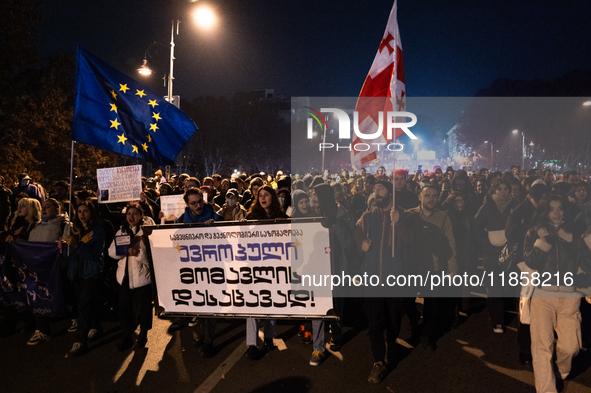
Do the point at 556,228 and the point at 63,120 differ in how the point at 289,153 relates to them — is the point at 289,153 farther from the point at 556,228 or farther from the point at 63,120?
the point at 556,228

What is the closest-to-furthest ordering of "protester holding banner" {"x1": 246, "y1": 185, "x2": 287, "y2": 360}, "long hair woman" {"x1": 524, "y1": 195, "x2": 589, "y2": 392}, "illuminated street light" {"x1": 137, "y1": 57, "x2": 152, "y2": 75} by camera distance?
"long hair woman" {"x1": 524, "y1": 195, "x2": 589, "y2": 392} → "protester holding banner" {"x1": 246, "y1": 185, "x2": 287, "y2": 360} → "illuminated street light" {"x1": 137, "y1": 57, "x2": 152, "y2": 75}

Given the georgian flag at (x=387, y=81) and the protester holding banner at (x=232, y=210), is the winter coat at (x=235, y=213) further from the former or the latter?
the georgian flag at (x=387, y=81)

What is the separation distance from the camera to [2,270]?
5926 millimetres

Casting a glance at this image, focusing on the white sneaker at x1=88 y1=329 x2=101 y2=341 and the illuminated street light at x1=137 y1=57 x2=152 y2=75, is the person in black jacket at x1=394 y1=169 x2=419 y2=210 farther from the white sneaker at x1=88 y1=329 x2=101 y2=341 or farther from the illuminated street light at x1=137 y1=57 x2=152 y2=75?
the illuminated street light at x1=137 y1=57 x2=152 y2=75

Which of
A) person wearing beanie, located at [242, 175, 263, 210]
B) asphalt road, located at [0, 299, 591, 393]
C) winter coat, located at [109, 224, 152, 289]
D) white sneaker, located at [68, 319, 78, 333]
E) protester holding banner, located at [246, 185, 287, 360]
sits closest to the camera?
asphalt road, located at [0, 299, 591, 393]

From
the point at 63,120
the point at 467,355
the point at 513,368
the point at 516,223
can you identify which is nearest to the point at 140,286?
the point at 467,355

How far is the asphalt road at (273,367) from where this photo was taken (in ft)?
13.9

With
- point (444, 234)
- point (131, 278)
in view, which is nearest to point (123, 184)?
point (131, 278)

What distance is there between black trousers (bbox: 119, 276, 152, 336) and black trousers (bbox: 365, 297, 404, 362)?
9.15 feet

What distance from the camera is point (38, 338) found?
557 centimetres

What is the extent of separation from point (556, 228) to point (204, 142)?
52350mm

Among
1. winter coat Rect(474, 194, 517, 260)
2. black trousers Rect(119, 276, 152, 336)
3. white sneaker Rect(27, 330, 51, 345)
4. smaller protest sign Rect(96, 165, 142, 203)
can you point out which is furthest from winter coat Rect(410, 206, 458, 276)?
white sneaker Rect(27, 330, 51, 345)

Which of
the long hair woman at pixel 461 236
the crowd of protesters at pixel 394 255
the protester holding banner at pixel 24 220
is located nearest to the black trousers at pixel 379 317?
the crowd of protesters at pixel 394 255

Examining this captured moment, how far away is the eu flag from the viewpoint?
16.9 feet
